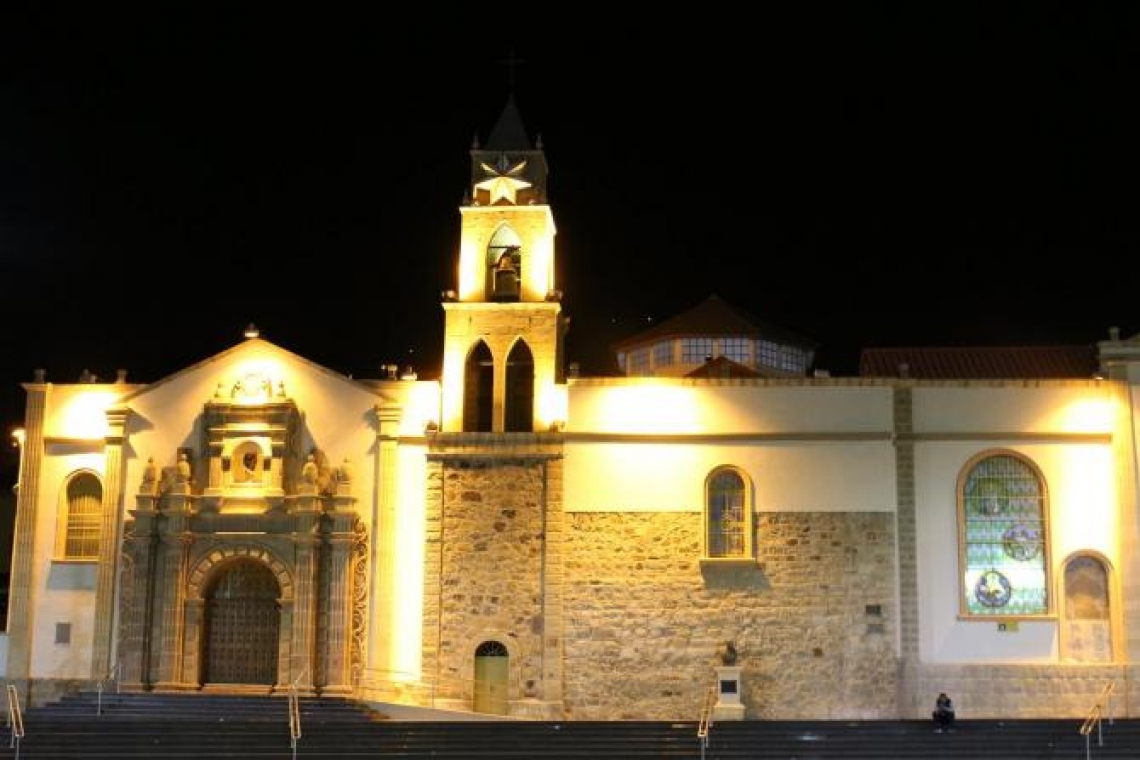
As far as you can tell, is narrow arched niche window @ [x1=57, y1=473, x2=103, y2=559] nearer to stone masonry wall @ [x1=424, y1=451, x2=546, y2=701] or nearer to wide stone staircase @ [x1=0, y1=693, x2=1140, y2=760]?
wide stone staircase @ [x1=0, y1=693, x2=1140, y2=760]

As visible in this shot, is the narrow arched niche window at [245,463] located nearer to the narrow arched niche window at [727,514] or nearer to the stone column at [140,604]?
the stone column at [140,604]

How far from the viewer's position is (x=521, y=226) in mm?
35000

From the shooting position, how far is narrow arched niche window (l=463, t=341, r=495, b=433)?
34312 mm

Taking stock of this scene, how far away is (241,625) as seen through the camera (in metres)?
34.1

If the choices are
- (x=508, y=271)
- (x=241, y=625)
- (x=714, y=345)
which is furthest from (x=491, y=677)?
(x=714, y=345)

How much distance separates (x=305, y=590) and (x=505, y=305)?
26.4 feet

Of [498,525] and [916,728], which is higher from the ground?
[498,525]

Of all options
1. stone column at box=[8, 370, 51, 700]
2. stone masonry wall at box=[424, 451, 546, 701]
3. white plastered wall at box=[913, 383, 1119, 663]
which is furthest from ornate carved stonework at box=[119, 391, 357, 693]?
white plastered wall at box=[913, 383, 1119, 663]

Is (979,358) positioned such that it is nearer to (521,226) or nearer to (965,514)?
(965,514)

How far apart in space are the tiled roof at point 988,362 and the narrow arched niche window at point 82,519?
822 inches

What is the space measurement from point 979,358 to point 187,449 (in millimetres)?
22343

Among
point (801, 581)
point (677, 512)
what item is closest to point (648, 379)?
point (677, 512)

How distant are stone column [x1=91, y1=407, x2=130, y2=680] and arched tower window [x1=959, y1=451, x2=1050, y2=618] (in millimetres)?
19622

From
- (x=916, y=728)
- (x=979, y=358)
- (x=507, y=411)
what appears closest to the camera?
(x=916, y=728)
